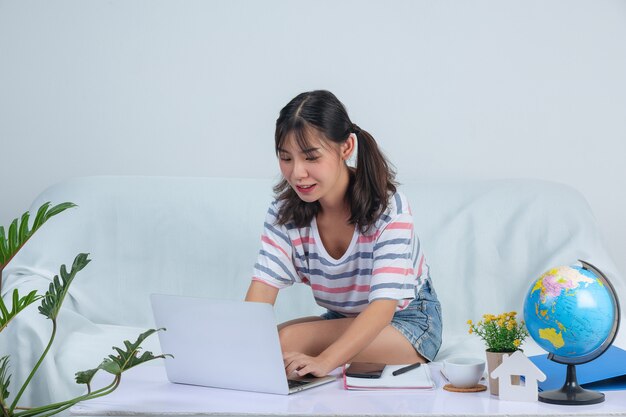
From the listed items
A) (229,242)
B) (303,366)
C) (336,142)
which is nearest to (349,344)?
(303,366)

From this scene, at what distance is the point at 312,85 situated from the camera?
2.61m

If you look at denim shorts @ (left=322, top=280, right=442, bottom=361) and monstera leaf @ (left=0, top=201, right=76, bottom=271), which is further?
denim shorts @ (left=322, top=280, right=442, bottom=361)

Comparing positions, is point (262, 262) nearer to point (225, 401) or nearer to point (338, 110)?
point (338, 110)

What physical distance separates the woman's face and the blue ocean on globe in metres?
0.54

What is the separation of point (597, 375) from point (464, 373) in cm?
21

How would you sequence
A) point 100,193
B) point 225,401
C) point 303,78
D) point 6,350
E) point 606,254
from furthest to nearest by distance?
point 303,78 < point 100,193 < point 606,254 < point 6,350 < point 225,401

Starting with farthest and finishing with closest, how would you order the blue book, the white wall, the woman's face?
the white wall, the woman's face, the blue book

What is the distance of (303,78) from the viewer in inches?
103

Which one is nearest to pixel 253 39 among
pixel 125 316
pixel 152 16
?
pixel 152 16

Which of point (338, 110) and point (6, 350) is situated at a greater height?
point (338, 110)

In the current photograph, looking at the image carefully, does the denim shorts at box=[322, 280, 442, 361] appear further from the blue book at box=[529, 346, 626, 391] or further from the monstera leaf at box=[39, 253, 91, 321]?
the monstera leaf at box=[39, 253, 91, 321]

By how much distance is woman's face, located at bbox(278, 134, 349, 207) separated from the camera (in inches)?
63.1

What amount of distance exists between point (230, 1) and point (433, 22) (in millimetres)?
638

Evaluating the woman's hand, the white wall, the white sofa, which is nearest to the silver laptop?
the woman's hand
